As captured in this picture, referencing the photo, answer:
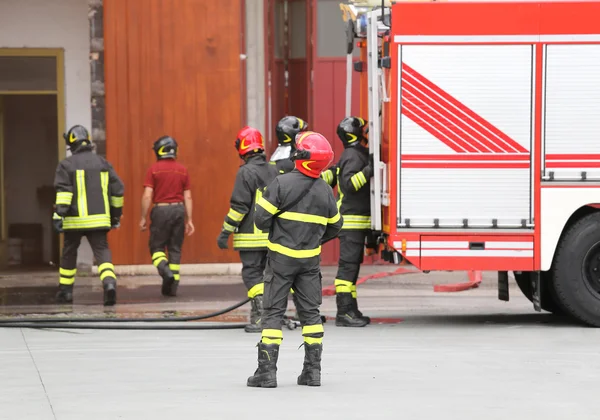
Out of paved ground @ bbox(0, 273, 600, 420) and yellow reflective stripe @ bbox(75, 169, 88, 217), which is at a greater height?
yellow reflective stripe @ bbox(75, 169, 88, 217)

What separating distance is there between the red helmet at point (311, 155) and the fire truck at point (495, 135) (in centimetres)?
266

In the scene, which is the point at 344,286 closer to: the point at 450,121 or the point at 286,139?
the point at 286,139

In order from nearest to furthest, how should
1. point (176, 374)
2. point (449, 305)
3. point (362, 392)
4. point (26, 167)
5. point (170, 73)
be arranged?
point (362, 392) → point (176, 374) → point (449, 305) → point (170, 73) → point (26, 167)

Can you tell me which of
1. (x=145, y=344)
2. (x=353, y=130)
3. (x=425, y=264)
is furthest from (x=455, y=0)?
(x=145, y=344)

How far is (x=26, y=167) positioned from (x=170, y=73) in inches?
104

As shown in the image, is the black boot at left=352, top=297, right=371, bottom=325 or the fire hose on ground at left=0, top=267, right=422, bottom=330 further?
the black boot at left=352, top=297, right=371, bottom=325

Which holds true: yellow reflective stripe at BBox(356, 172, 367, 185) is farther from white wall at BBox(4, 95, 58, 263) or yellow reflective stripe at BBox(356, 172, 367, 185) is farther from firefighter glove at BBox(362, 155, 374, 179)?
white wall at BBox(4, 95, 58, 263)

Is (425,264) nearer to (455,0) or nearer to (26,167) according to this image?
(455,0)

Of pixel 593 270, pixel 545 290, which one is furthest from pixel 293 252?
pixel 545 290

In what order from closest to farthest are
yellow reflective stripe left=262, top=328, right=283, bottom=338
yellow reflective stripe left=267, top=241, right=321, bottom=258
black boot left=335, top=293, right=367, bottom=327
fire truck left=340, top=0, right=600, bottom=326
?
yellow reflective stripe left=262, top=328, right=283, bottom=338
yellow reflective stripe left=267, top=241, right=321, bottom=258
fire truck left=340, top=0, right=600, bottom=326
black boot left=335, top=293, right=367, bottom=327

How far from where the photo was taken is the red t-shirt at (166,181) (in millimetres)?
13617

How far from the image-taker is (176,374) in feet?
27.2

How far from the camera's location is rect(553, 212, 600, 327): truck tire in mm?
10727

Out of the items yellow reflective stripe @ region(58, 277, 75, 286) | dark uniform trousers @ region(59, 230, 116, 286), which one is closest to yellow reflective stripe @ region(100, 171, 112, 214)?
dark uniform trousers @ region(59, 230, 116, 286)
